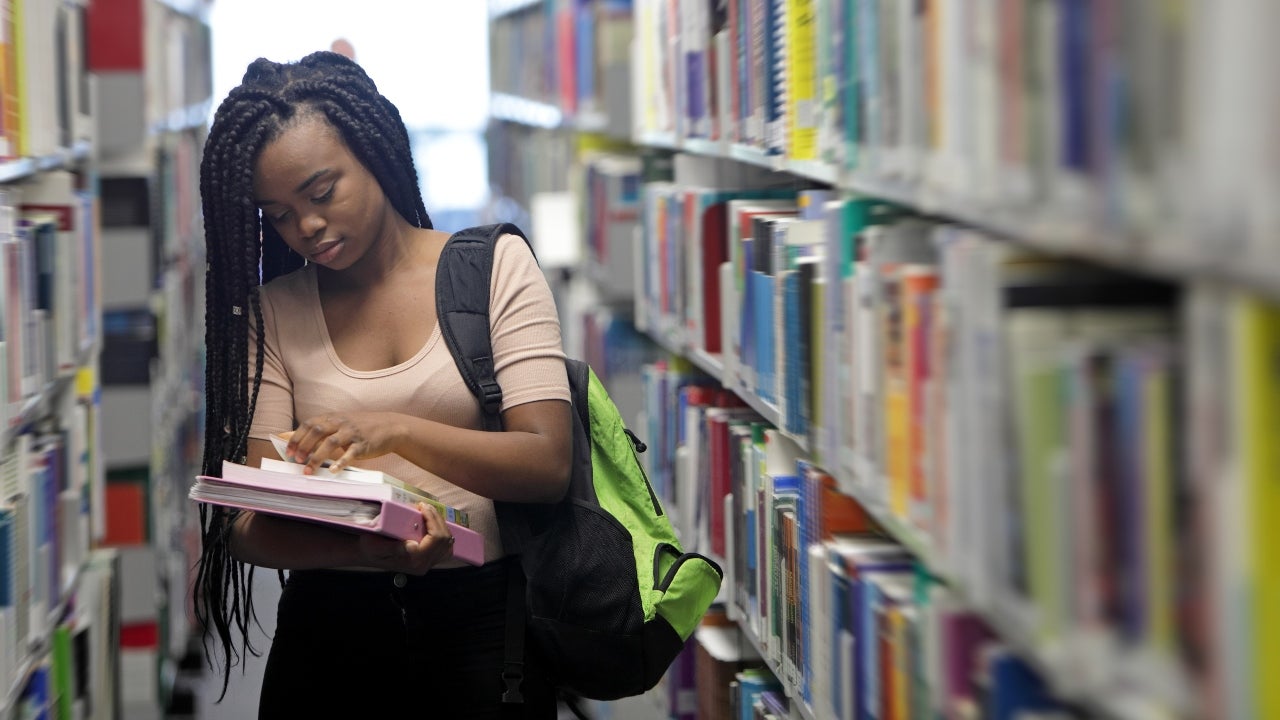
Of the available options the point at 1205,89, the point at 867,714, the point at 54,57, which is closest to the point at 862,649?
the point at 867,714

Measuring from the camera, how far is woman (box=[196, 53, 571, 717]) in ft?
5.82

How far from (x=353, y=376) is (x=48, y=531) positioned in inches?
41.4

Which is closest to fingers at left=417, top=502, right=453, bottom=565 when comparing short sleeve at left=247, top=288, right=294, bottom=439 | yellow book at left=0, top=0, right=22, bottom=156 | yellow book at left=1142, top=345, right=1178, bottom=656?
short sleeve at left=247, top=288, right=294, bottom=439

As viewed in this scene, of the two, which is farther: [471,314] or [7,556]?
[7,556]

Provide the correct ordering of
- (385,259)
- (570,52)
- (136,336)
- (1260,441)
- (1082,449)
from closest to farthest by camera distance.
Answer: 1. (1260,441)
2. (1082,449)
3. (385,259)
4. (136,336)
5. (570,52)

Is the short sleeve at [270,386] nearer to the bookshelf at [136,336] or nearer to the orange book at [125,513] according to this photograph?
the bookshelf at [136,336]

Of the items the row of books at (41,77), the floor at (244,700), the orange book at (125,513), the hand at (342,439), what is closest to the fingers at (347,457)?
the hand at (342,439)

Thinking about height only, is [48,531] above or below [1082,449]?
below

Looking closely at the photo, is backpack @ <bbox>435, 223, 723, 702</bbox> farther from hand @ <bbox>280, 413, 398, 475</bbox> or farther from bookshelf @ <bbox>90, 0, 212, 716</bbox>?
bookshelf @ <bbox>90, 0, 212, 716</bbox>

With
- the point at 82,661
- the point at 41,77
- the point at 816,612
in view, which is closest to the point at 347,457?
the point at 816,612

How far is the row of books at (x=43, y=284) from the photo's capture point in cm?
224

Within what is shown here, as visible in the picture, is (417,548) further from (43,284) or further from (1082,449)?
(43,284)

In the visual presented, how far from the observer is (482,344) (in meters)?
1.79

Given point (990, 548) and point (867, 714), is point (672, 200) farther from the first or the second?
point (990, 548)
